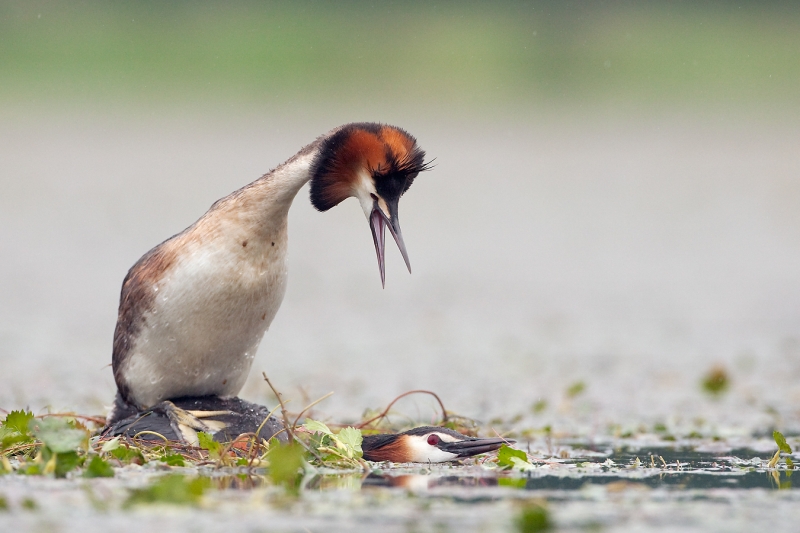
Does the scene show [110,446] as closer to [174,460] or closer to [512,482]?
[174,460]

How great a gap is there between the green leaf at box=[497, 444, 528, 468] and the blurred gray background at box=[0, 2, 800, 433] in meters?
2.71

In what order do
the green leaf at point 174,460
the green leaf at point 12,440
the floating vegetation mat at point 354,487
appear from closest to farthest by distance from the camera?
the floating vegetation mat at point 354,487 < the green leaf at point 174,460 < the green leaf at point 12,440

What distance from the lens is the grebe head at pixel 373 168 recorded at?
711 cm

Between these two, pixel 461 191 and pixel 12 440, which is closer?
pixel 12 440

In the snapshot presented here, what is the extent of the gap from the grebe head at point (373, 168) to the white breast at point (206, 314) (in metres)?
0.49

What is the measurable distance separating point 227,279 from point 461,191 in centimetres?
1571

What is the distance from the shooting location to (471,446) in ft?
23.8

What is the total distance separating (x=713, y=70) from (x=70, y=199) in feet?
45.7

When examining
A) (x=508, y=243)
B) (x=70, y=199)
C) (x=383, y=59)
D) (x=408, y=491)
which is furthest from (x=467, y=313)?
(x=383, y=59)

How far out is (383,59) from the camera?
28.4m

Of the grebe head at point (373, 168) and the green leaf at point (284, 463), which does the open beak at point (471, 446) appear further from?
the green leaf at point (284, 463)

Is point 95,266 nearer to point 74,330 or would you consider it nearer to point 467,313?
point 74,330

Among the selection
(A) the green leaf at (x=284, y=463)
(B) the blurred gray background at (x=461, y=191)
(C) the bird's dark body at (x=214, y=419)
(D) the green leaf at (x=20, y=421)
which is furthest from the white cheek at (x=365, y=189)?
(B) the blurred gray background at (x=461, y=191)

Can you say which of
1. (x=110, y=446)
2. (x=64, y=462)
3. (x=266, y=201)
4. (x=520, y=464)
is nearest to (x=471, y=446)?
(x=520, y=464)
